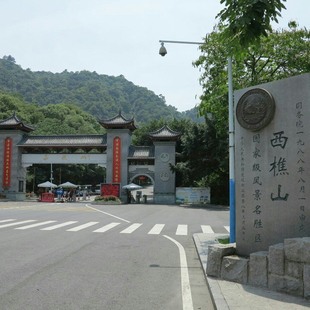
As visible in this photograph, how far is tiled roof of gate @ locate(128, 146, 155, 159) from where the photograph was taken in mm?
35219

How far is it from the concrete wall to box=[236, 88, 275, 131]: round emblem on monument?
0.07m

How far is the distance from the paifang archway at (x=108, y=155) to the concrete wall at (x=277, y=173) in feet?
92.6

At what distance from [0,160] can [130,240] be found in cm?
3150

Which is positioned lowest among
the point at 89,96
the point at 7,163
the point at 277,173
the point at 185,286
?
the point at 185,286

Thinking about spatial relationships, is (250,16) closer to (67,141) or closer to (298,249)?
(298,249)

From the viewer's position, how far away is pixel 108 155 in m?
35.1

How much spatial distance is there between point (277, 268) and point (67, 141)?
33.9m

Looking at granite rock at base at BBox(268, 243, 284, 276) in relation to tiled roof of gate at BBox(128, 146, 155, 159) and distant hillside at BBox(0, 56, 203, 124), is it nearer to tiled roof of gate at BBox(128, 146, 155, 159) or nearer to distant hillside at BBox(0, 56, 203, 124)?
tiled roof of gate at BBox(128, 146, 155, 159)

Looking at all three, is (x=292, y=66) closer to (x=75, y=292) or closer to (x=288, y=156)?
(x=288, y=156)

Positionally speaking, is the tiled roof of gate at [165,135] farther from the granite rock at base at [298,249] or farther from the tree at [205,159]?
the granite rock at base at [298,249]

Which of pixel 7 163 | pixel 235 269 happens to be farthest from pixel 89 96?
pixel 235 269

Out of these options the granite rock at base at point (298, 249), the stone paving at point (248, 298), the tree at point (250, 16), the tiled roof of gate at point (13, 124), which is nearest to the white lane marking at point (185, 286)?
the stone paving at point (248, 298)

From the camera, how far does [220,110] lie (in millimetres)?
11500

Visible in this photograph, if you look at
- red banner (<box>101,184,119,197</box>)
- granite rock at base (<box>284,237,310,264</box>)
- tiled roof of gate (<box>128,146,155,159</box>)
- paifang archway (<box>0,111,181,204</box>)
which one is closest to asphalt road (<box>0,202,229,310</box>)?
granite rock at base (<box>284,237,310,264</box>)
